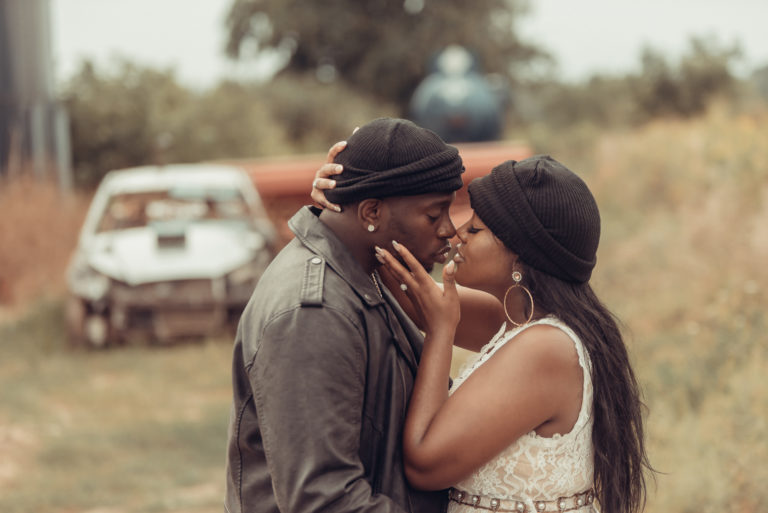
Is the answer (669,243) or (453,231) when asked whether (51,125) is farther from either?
(453,231)

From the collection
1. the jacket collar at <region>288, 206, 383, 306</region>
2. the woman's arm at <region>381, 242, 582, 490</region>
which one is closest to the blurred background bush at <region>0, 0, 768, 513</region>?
the woman's arm at <region>381, 242, 582, 490</region>

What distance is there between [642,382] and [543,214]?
401cm

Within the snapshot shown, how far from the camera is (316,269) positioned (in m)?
2.22

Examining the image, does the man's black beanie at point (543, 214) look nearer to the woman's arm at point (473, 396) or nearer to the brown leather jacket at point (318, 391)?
the woman's arm at point (473, 396)

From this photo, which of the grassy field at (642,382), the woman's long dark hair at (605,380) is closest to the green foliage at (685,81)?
the grassy field at (642,382)

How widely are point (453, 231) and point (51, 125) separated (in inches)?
671

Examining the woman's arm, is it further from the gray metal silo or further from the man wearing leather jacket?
the gray metal silo

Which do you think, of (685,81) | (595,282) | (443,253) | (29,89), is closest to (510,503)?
(443,253)

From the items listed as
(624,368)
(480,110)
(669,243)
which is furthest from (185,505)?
(480,110)

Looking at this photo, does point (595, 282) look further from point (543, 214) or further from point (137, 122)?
point (137, 122)

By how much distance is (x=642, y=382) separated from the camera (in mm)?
6113

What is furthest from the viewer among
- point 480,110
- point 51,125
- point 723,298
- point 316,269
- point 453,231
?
point 480,110

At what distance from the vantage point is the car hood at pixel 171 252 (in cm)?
935

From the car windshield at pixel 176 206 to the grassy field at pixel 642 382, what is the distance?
4.81 feet
